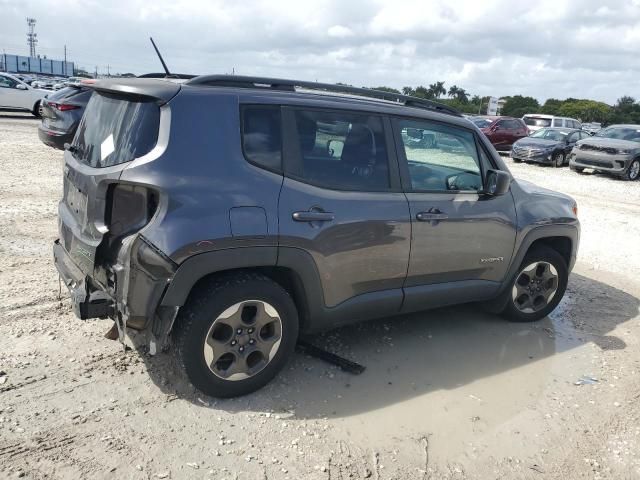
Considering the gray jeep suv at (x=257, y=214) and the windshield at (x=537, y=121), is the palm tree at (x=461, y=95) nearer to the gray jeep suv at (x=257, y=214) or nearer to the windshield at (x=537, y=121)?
the windshield at (x=537, y=121)

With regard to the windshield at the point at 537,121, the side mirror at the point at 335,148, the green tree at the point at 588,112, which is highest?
the green tree at the point at 588,112

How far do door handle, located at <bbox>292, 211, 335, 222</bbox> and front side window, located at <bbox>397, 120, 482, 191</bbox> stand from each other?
812 mm

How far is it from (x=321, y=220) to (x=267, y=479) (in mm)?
1472

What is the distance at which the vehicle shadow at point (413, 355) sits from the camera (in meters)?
3.42

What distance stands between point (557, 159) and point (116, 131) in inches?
717

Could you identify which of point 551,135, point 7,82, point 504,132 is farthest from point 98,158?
point 504,132

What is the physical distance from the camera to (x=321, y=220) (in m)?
3.32

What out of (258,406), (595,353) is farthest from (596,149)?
(258,406)

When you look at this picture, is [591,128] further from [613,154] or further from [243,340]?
[243,340]

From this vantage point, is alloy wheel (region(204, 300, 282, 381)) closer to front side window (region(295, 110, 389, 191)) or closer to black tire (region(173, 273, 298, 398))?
black tire (region(173, 273, 298, 398))

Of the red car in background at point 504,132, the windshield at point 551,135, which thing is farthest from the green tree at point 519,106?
the windshield at point 551,135

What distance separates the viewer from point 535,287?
4.84 meters

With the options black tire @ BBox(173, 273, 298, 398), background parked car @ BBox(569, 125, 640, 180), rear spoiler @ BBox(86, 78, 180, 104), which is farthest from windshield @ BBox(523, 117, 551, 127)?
rear spoiler @ BBox(86, 78, 180, 104)

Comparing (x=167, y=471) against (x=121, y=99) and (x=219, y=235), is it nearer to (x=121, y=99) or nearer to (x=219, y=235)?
(x=219, y=235)
